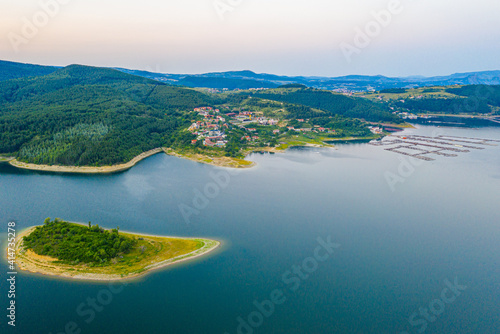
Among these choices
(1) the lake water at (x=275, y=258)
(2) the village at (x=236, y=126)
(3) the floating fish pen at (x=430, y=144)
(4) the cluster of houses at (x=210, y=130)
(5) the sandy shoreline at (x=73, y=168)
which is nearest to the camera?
(1) the lake water at (x=275, y=258)

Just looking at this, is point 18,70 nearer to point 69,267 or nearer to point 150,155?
point 150,155

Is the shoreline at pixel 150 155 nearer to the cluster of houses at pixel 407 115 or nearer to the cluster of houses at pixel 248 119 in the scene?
the cluster of houses at pixel 248 119

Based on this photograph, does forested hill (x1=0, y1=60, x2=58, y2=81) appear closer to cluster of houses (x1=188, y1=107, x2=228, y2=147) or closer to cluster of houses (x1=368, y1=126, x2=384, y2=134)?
cluster of houses (x1=188, y1=107, x2=228, y2=147)

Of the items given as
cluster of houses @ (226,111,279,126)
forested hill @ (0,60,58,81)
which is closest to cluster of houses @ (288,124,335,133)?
cluster of houses @ (226,111,279,126)

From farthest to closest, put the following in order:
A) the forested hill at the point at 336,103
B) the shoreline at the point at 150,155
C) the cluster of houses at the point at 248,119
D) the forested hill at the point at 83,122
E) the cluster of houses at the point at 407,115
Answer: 1. the cluster of houses at the point at 407,115
2. the forested hill at the point at 336,103
3. the cluster of houses at the point at 248,119
4. the forested hill at the point at 83,122
5. the shoreline at the point at 150,155

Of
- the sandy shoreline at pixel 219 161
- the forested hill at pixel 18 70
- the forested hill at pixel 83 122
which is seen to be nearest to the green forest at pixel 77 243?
the forested hill at pixel 83 122

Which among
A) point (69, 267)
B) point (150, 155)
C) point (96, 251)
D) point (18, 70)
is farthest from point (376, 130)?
point (18, 70)

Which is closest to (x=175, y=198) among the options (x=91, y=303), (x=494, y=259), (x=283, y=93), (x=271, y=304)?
(x=91, y=303)

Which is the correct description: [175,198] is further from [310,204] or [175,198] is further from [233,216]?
[310,204]
